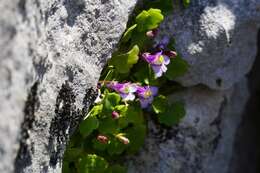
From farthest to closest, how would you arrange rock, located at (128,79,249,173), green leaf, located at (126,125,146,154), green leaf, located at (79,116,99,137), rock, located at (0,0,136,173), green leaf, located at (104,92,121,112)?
rock, located at (128,79,249,173) → green leaf, located at (126,125,146,154) → green leaf, located at (104,92,121,112) → green leaf, located at (79,116,99,137) → rock, located at (0,0,136,173)

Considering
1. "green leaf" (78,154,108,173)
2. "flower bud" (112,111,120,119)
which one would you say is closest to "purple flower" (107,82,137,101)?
"flower bud" (112,111,120,119)

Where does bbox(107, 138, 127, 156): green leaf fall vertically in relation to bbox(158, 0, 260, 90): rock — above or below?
below

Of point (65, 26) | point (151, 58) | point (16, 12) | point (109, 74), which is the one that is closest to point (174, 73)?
point (151, 58)

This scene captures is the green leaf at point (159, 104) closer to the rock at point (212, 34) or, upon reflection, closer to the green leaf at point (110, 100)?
the rock at point (212, 34)

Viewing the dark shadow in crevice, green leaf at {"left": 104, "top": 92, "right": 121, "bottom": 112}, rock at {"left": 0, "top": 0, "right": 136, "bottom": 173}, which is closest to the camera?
rock at {"left": 0, "top": 0, "right": 136, "bottom": 173}

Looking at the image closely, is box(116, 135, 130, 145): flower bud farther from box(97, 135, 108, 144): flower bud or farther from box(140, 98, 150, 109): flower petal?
box(140, 98, 150, 109): flower petal

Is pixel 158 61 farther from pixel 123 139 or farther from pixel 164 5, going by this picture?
pixel 123 139
